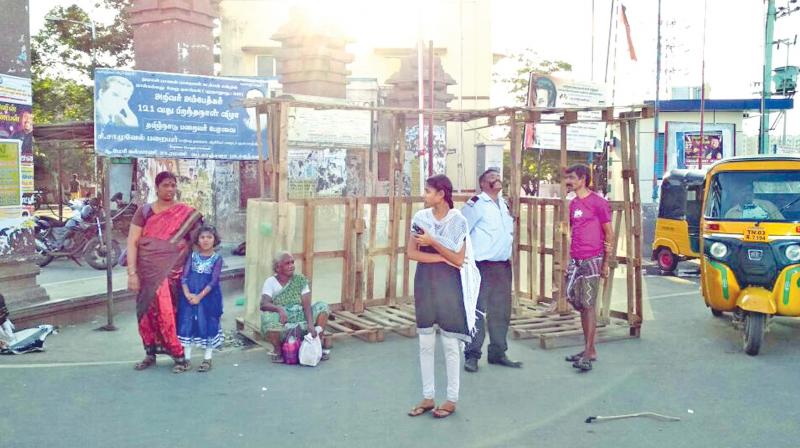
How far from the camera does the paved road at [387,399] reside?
483cm

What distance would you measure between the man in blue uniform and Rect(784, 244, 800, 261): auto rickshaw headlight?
2766 millimetres

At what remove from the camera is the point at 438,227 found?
16.9ft

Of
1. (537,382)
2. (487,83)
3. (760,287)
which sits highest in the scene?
(487,83)

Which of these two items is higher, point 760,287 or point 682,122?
point 682,122

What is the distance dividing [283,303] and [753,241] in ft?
15.1

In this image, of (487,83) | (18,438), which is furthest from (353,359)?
(487,83)

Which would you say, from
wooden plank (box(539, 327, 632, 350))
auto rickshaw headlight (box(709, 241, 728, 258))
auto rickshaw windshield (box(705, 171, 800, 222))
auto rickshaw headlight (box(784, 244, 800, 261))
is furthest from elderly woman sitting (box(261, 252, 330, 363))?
auto rickshaw headlight (box(784, 244, 800, 261))

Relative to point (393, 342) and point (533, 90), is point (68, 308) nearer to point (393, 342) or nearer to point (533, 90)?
point (393, 342)

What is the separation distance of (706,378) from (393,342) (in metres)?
2.98

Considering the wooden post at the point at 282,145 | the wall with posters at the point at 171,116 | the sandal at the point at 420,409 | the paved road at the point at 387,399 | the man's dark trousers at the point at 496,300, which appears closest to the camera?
the paved road at the point at 387,399

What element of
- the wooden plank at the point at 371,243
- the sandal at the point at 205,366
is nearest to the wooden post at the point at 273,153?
the wooden plank at the point at 371,243

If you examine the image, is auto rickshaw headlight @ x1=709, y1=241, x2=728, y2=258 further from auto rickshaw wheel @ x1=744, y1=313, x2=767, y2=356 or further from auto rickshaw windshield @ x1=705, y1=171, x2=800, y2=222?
auto rickshaw wheel @ x1=744, y1=313, x2=767, y2=356

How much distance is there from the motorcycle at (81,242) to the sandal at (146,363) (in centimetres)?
670

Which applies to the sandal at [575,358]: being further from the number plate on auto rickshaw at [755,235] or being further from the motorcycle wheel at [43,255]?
the motorcycle wheel at [43,255]
